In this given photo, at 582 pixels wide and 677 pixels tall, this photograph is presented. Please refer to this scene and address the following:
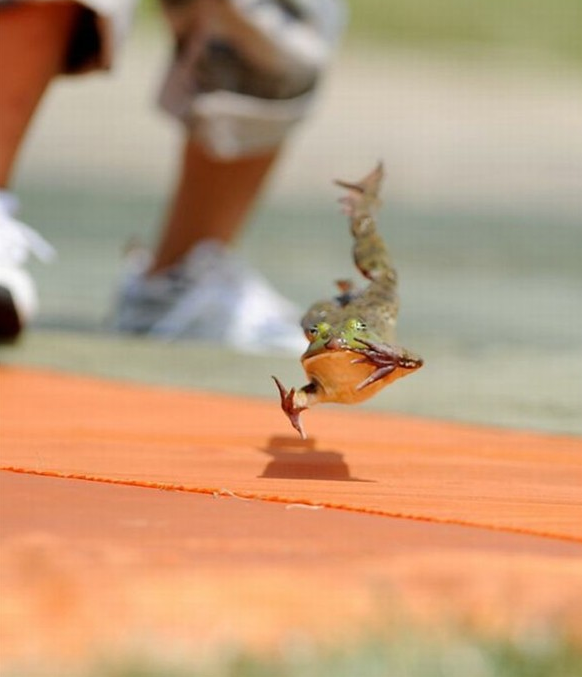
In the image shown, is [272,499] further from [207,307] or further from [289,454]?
[207,307]

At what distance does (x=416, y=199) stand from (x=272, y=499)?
20.8ft

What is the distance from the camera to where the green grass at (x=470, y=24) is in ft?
46.1

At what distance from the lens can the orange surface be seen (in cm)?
94

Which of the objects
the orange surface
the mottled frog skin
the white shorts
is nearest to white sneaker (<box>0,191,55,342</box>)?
the white shorts

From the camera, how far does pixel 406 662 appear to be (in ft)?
2.90

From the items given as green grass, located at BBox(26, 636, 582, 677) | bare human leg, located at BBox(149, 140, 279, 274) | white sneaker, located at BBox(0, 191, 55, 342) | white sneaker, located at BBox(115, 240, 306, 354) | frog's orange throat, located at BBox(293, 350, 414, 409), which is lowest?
green grass, located at BBox(26, 636, 582, 677)

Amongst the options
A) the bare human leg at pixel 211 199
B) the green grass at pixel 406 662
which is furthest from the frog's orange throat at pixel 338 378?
the bare human leg at pixel 211 199

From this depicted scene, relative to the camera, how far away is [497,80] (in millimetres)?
13047

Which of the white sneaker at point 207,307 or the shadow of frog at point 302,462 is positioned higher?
the white sneaker at point 207,307

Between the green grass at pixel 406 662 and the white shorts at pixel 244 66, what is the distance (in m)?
1.73

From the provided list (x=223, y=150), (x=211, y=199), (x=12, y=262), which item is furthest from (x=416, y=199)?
(x=12, y=262)

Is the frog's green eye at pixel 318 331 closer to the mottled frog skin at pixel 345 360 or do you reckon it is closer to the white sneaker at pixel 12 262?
the mottled frog skin at pixel 345 360

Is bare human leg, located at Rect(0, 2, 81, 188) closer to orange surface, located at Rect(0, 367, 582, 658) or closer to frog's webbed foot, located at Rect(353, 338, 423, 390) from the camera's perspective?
orange surface, located at Rect(0, 367, 582, 658)

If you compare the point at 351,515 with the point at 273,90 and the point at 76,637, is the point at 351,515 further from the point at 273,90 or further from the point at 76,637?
the point at 273,90
